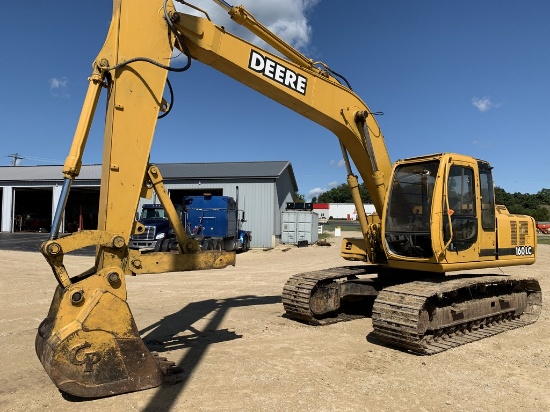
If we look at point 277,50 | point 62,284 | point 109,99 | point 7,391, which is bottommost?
point 7,391

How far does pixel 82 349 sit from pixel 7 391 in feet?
4.13

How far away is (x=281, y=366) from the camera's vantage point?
17.9 ft

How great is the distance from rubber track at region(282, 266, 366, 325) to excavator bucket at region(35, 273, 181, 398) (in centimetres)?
334

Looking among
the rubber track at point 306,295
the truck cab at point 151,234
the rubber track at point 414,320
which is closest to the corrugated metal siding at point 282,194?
the truck cab at point 151,234

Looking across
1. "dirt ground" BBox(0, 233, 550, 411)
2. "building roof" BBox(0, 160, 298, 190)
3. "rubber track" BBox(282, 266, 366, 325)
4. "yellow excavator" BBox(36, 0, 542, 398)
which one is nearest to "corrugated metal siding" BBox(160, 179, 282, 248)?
"building roof" BBox(0, 160, 298, 190)

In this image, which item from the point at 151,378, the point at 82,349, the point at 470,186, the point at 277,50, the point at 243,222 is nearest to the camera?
the point at 82,349

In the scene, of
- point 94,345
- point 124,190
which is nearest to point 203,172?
point 124,190

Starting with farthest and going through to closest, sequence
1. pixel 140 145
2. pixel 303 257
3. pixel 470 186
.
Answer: pixel 303 257, pixel 470 186, pixel 140 145

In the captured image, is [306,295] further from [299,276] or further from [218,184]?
[218,184]

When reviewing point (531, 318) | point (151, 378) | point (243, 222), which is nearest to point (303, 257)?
point (243, 222)

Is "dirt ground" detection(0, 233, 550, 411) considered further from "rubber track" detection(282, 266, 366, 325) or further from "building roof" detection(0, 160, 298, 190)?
"building roof" detection(0, 160, 298, 190)

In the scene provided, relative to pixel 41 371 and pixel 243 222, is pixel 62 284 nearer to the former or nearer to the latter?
pixel 41 371

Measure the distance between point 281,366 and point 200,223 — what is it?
15.7 meters

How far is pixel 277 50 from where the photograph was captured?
21.7ft
